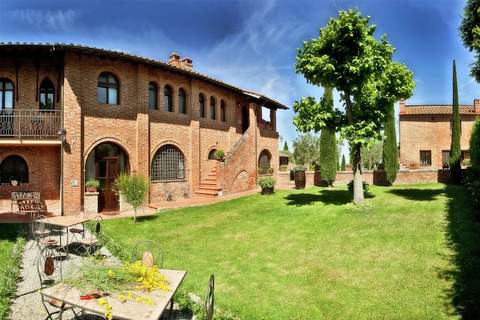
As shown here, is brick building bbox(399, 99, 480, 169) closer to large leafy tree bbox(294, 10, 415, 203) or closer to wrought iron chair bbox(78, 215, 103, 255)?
large leafy tree bbox(294, 10, 415, 203)

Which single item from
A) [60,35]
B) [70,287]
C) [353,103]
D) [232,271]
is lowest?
[232,271]

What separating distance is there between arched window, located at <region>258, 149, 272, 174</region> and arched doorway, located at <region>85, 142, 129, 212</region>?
34.8ft

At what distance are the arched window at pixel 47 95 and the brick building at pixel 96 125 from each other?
4 cm

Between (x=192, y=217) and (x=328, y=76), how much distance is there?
802 centimetres

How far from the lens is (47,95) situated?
15.1 metres

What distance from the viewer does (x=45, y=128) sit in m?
14.4

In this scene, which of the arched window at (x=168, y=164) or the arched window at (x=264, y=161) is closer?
the arched window at (x=168, y=164)

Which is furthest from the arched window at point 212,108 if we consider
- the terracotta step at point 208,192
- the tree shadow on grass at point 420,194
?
the tree shadow on grass at point 420,194

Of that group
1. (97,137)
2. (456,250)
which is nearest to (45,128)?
(97,137)

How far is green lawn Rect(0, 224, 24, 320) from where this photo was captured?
5.71 m

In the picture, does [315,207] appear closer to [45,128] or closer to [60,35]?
[45,128]

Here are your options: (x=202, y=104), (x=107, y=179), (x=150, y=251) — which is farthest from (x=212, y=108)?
(x=150, y=251)

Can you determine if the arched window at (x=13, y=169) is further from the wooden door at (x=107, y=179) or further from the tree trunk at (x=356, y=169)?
the tree trunk at (x=356, y=169)

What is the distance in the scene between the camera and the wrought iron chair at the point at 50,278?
4297mm
